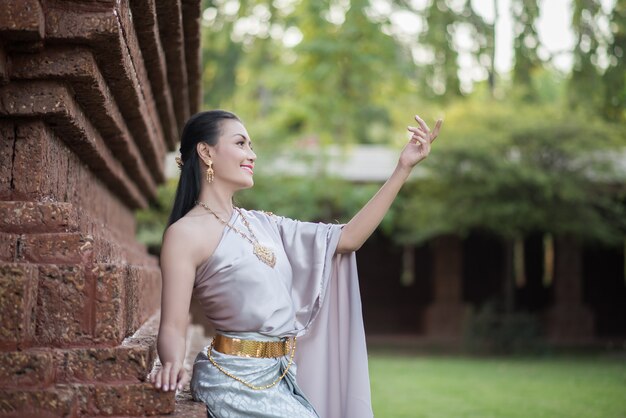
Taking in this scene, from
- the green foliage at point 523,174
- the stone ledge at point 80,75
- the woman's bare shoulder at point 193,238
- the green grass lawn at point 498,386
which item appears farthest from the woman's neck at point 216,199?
the green foliage at point 523,174

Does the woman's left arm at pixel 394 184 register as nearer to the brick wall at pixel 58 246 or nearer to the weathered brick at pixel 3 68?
the brick wall at pixel 58 246

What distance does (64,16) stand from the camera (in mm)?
2191

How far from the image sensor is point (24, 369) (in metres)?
2.05

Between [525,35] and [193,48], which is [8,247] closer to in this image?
[193,48]

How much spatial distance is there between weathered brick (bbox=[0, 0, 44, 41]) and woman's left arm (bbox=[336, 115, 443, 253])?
1.28 meters

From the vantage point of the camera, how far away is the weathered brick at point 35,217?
2.20m

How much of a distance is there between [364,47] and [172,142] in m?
8.21

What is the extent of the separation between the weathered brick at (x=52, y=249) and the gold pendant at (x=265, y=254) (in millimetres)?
708

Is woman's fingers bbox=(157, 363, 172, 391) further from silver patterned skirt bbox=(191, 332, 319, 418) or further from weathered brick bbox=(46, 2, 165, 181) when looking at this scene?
weathered brick bbox=(46, 2, 165, 181)

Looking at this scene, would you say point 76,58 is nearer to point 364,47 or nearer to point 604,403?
point 604,403

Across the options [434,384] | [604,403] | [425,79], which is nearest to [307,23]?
[425,79]


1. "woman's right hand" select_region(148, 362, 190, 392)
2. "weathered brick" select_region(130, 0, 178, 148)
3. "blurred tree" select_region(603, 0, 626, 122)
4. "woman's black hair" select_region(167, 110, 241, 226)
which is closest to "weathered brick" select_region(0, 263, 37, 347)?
"woman's right hand" select_region(148, 362, 190, 392)

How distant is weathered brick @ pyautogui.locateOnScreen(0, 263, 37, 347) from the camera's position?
204 cm

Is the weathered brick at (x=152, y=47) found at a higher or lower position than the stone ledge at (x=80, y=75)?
higher
